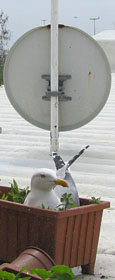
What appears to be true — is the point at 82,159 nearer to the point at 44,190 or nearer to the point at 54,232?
the point at 44,190

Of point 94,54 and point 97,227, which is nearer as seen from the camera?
point 97,227

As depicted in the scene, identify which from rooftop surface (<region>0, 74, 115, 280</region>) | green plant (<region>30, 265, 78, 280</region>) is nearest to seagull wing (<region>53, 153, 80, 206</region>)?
rooftop surface (<region>0, 74, 115, 280</region>)

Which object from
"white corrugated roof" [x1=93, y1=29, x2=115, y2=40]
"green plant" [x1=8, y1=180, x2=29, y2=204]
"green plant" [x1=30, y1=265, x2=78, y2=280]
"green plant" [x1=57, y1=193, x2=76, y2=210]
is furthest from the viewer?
"white corrugated roof" [x1=93, y1=29, x2=115, y2=40]

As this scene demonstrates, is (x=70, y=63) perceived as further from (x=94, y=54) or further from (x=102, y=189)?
(x=102, y=189)

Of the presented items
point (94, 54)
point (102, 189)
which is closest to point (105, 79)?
point (94, 54)

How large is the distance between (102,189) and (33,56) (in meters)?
1.37

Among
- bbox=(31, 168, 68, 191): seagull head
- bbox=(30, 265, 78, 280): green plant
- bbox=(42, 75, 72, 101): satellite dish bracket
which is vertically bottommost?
bbox=(30, 265, 78, 280): green plant

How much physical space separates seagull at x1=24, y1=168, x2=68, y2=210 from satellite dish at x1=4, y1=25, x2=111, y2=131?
216cm

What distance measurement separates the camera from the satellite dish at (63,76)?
4137mm

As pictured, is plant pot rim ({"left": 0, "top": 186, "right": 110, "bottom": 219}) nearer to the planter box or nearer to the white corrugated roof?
the planter box

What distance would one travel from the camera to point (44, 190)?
6.75 ft

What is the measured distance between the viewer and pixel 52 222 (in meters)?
1.94

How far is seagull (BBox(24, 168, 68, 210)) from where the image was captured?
A: 2033mm

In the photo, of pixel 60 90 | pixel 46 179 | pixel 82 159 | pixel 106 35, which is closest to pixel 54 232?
pixel 46 179
